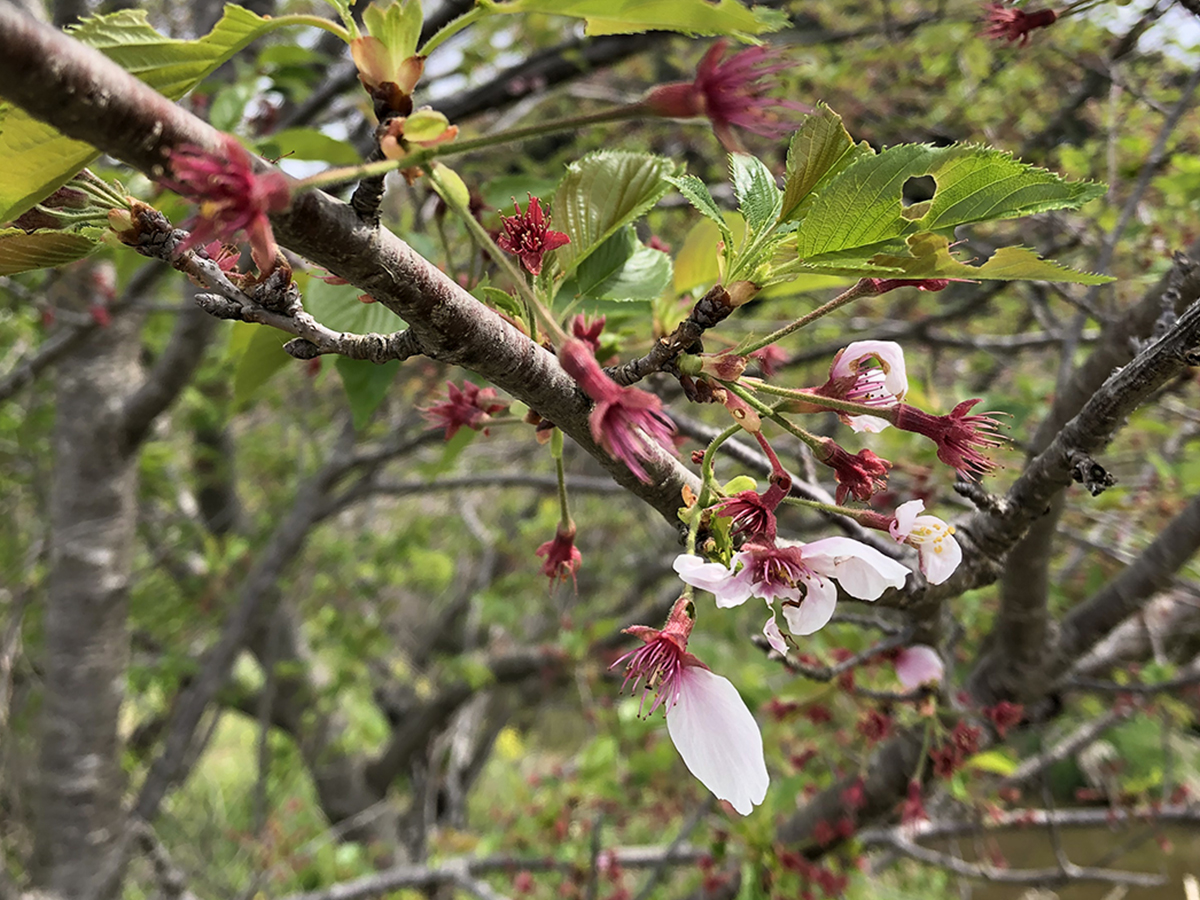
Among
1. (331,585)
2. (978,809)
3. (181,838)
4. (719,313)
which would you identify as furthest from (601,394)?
(181,838)

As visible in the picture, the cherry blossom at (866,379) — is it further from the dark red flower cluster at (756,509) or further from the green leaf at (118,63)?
the green leaf at (118,63)

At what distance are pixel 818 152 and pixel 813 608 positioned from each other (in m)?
0.25

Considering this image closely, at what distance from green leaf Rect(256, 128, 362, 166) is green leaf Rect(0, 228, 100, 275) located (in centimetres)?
36

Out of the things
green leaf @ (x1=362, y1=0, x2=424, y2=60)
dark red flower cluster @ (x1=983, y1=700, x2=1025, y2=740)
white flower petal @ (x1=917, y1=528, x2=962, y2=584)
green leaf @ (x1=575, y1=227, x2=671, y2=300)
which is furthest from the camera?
dark red flower cluster @ (x1=983, y1=700, x2=1025, y2=740)

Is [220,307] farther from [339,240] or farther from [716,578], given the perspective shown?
[716,578]

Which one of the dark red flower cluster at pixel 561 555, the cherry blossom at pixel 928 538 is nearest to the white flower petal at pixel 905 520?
the cherry blossom at pixel 928 538

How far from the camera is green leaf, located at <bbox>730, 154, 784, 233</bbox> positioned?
423 millimetres

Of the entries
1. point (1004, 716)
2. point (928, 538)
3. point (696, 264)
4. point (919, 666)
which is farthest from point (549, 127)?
point (1004, 716)

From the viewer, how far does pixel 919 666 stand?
748 mm

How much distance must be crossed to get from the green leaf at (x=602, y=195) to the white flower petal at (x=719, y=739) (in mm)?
278

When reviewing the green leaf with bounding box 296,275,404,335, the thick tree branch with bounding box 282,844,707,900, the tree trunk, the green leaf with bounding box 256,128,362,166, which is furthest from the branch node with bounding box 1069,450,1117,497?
the tree trunk

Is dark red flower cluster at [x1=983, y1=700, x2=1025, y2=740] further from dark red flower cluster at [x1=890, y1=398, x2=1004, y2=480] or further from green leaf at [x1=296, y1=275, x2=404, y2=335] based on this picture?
green leaf at [x1=296, y1=275, x2=404, y2=335]

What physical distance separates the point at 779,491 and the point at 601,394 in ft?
0.52

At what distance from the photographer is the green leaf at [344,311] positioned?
23.5 inches
